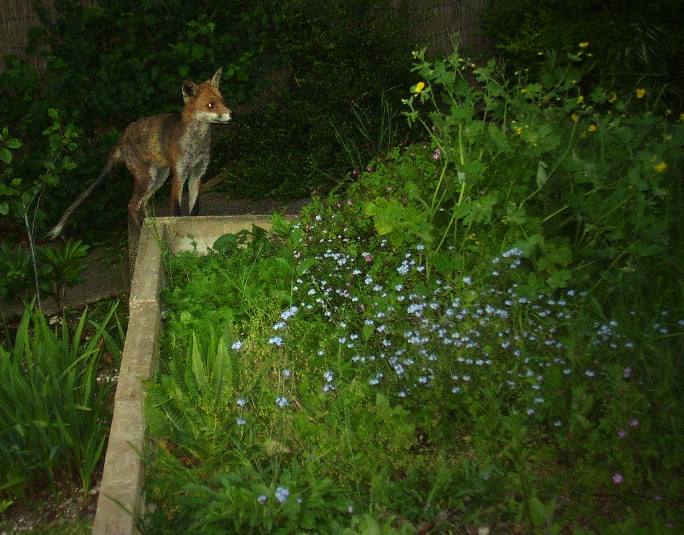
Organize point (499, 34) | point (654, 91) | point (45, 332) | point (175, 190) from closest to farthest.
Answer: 1. point (45, 332)
2. point (175, 190)
3. point (654, 91)
4. point (499, 34)

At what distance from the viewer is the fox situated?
6.07 m

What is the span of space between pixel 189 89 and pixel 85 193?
4.48 feet

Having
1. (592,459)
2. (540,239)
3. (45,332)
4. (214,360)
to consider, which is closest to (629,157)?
(540,239)

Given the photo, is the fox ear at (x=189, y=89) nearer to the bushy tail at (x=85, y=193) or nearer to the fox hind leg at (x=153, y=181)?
the fox hind leg at (x=153, y=181)

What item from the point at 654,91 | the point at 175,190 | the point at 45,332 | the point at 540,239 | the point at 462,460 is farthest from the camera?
the point at 654,91

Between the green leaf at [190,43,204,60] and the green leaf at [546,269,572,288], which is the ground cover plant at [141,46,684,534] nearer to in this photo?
the green leaf at [546,269,572,288]

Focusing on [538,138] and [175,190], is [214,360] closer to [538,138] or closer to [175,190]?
[538,138]

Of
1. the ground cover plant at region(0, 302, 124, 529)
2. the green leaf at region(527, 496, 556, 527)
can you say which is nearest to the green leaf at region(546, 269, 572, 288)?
the green leaf at region(527, 496, 556, 527)

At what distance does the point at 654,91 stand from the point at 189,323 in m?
5.06

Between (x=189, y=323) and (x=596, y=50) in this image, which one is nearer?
(x=189, y=323)

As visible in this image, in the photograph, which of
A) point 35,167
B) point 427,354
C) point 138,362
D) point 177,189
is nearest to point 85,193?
point 35,167

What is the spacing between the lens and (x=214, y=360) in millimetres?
4156

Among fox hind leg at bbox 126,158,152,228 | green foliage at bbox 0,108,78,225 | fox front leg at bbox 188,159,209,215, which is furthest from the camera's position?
fox hind leg at bbox 126,158,152,228

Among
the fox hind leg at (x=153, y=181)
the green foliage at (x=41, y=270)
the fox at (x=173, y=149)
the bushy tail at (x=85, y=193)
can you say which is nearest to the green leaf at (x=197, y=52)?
the fox at (x=173, y=149)
